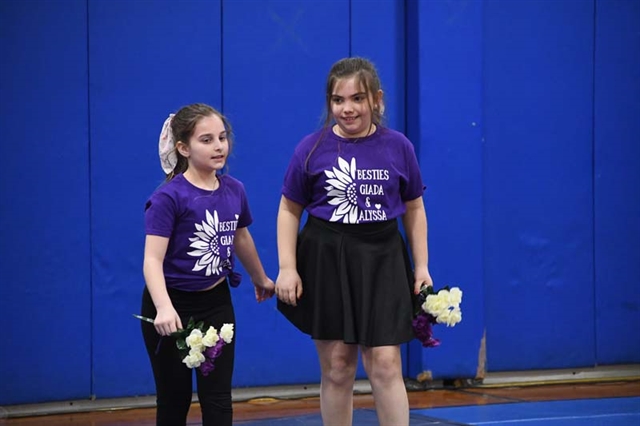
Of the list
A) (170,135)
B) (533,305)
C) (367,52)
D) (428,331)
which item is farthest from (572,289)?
(170,135)

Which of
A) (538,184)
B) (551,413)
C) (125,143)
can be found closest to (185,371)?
(125,143)

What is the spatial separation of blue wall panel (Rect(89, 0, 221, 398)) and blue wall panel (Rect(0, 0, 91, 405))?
78 mm

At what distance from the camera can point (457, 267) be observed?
704 centimetres

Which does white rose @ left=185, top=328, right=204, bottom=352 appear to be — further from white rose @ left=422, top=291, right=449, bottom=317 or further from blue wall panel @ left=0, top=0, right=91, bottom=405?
blue wall panel @ left=0, top=0, right=91, bottom=405

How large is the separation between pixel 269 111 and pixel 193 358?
3019 mm

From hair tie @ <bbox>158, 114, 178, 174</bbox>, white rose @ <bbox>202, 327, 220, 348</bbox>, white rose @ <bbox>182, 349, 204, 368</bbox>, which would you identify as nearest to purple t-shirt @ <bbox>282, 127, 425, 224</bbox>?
hair tie @ <bbox>158, 114, 178, 174</bbox>

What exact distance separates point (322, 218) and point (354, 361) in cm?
62

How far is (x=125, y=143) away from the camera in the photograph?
647cm

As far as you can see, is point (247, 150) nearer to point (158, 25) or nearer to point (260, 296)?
point (158, 25)

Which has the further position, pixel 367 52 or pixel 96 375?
pixel 367 52

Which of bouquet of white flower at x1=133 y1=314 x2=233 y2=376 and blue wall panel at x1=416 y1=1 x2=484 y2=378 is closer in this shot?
bouquet of white flower at x1=133 y1=314 x2=233 y2=376

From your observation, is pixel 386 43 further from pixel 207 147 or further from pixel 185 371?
pixel 185 371

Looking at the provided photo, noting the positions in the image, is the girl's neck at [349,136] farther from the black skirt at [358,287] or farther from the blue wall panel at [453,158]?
the blue wall panel at [453,158]

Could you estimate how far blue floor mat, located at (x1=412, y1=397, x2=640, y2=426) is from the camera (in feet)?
19.5
